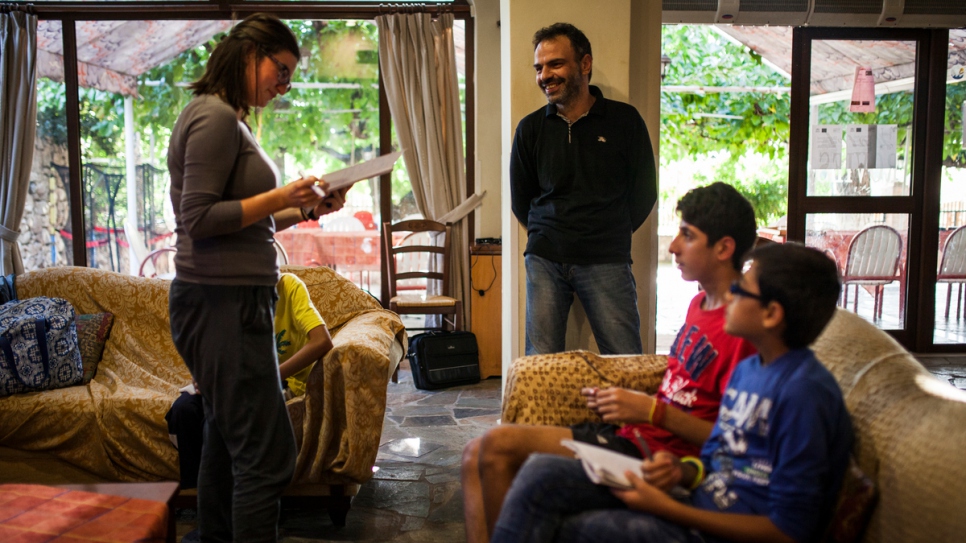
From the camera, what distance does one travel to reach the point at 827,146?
205 inches

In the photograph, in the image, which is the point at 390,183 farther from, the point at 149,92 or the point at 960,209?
the point at 960,209

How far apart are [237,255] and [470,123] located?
3819 mm

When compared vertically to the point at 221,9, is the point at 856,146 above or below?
below

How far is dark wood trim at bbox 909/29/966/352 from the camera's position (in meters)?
5.11

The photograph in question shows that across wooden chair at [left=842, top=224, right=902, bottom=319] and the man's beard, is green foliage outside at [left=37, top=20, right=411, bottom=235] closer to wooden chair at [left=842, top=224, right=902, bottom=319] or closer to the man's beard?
the man's beard

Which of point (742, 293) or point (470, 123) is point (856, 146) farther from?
point (742, 293)

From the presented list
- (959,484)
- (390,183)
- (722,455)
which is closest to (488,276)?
(390,183)

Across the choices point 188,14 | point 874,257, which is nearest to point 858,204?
point 874,257

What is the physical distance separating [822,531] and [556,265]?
4.67 ft

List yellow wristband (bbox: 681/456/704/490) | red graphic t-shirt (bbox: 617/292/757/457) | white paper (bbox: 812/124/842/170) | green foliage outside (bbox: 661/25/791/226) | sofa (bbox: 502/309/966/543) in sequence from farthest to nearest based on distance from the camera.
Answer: green foliage outside (bbox: 661/25/791/226) < white paper (bbox: 812/124/842/170) < red graphic t-shirt (bbox: 617/292/757/457) < yellow wristband (bbox: 681/456/704/490) < sofa (bbox: 502/309/966/543)

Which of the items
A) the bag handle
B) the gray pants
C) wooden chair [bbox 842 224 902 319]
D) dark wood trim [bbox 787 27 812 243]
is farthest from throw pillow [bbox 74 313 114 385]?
wooden chair [bbox 842 224 902 319]

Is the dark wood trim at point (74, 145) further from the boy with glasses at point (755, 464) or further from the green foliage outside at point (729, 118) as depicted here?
the green foliage outside at point (729, 118)

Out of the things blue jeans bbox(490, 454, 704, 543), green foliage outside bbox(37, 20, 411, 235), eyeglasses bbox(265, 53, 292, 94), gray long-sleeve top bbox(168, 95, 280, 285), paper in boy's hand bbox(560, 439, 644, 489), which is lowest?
blue jeans bbox(490, 454, 704, 543)

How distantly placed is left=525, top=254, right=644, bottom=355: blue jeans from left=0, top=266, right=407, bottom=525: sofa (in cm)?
55
